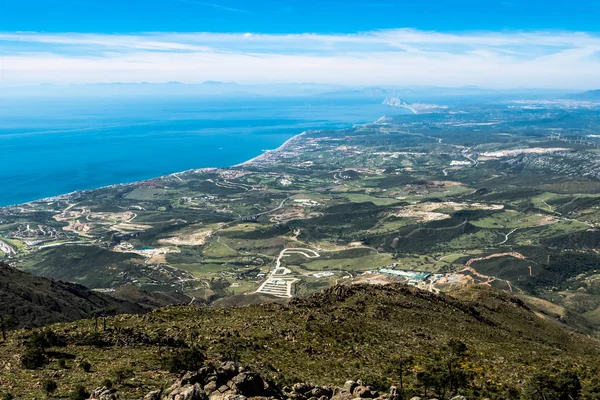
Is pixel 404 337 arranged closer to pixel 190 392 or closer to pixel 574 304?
pixel 190 392

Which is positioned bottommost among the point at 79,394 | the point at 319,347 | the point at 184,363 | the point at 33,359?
the point at 319,347

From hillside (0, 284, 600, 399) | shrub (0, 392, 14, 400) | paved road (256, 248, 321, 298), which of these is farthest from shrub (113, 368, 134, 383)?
paved road (256, 248, 321, 298)

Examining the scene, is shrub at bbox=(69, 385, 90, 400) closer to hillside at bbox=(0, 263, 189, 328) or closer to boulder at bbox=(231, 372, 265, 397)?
boulder at bbox=(231, 372, 265, 397)

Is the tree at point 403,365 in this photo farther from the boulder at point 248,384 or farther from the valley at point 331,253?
the valley at point 331,253

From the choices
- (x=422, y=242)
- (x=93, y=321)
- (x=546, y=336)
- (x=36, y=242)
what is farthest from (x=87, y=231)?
(x=546, y=336)

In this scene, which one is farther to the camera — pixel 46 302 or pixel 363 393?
pixel 46 302

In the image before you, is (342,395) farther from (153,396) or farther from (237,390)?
(153,396)

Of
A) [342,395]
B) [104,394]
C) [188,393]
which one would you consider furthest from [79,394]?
[342,395]
